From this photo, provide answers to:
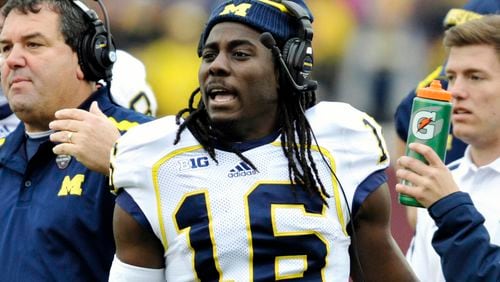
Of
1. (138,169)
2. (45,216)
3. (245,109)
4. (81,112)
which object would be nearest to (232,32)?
(245,109)

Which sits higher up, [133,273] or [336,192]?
[336,192]

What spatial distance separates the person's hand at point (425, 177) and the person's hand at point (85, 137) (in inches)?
37.8

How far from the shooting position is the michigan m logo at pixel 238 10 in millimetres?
3764

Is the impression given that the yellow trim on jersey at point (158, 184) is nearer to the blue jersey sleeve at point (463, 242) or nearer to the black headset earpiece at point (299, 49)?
the black headset earpiece at point (299, 49)

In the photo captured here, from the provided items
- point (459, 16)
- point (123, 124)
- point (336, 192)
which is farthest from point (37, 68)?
point (459, 16)

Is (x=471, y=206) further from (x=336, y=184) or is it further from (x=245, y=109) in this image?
(x=245, y=109)

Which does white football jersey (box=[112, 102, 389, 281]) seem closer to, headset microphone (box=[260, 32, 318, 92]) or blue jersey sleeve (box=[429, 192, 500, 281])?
headset microphone (box=[260, 32, 318, 92])

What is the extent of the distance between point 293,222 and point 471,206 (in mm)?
614

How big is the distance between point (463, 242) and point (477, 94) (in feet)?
2.75

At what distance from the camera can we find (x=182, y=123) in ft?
12.5

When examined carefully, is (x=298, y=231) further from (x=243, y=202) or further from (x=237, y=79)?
(x=237, y=79)

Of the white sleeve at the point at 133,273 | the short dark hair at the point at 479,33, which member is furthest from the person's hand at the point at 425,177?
the short dark hair at the point at 479,33

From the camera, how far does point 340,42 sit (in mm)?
10234

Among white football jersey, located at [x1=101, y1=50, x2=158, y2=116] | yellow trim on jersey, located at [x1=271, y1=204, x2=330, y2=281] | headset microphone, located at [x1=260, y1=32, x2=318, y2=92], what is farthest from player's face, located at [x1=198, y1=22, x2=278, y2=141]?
white football jersey, located at [x1=101, y1=50, x2=158, y2=116]
